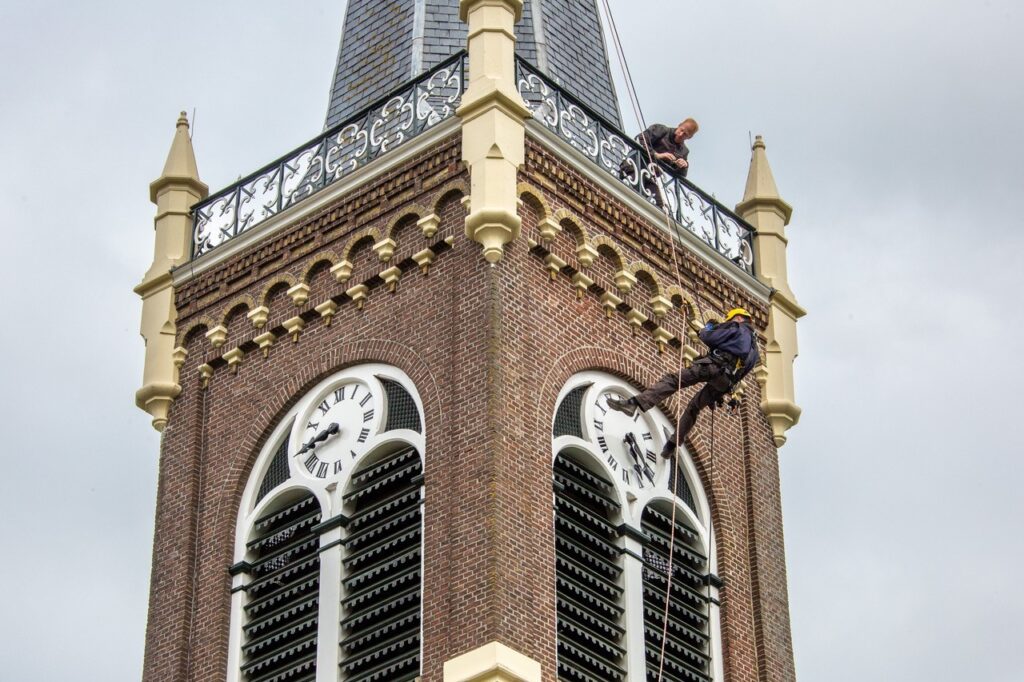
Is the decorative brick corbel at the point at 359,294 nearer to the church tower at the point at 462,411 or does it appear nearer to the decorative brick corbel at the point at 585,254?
the church tower at the point at 462,411

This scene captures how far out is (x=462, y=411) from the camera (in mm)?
36656

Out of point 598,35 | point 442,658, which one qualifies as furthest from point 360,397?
point 598,35

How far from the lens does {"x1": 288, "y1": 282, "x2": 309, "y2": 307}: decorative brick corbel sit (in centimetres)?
3969

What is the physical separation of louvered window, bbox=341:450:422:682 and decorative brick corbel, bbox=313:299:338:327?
2.42m

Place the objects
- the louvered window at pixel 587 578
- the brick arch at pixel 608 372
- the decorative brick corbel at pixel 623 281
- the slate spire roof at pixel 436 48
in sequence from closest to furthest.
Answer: the louvered window at pixel 587 578, the brick arch at pixel 608 372, the decorative brick corbel at pixel 623 281, the slate spire roof at pixel 436 48

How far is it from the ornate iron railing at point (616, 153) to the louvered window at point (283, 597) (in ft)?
19.3

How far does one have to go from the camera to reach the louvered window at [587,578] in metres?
35.9

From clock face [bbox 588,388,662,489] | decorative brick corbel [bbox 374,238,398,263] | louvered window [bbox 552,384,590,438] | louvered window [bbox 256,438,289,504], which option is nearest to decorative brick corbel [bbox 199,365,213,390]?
louvered window [bbox 256,438,289,504]

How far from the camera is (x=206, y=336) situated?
1606 inches

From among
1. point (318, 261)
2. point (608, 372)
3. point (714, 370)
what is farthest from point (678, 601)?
point (318, 261)

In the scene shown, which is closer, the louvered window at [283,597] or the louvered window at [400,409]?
the louvered window at [283,597]

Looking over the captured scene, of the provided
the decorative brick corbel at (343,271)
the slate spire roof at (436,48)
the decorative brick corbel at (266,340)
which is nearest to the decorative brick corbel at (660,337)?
the slate spire roof at (436,48)

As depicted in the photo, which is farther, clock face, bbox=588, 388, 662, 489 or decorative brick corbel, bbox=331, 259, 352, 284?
decorative brick corbel, bbox=331, 259, 352, 284

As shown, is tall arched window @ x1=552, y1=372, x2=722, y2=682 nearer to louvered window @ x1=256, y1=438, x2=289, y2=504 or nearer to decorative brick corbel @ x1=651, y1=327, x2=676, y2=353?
decorative brick corbel @ x1=651, y1=327, x2=676, y2=353
